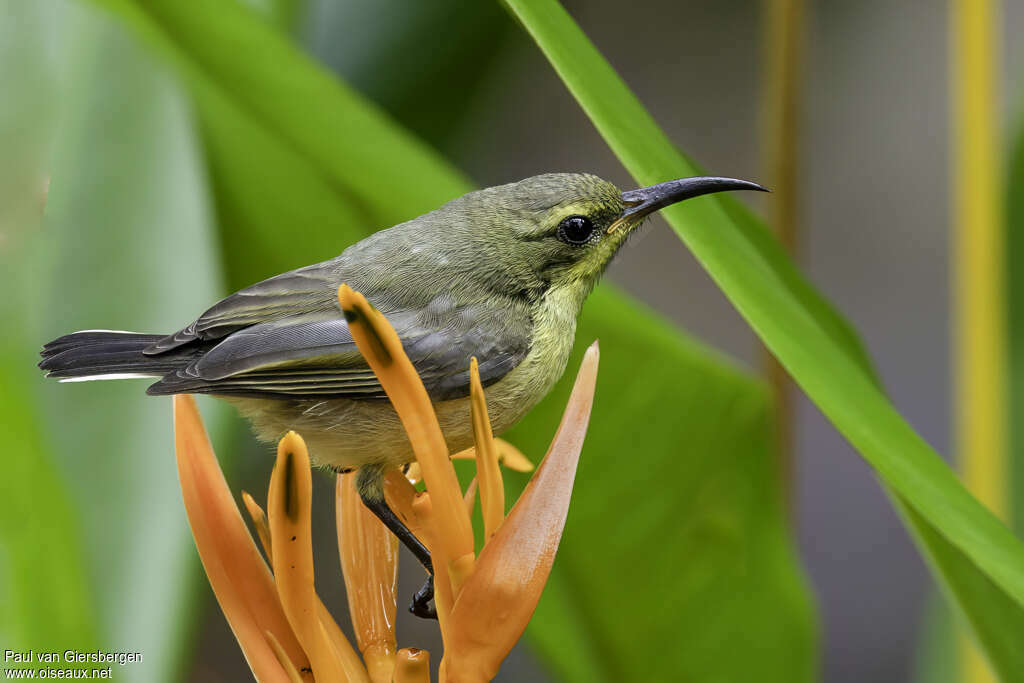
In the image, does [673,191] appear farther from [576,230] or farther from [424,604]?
[424,604]

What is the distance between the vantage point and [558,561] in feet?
2.62

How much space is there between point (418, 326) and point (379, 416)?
0.05 m

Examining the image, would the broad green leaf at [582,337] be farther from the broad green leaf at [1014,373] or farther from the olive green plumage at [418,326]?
the broad green leaf at [1014,373]

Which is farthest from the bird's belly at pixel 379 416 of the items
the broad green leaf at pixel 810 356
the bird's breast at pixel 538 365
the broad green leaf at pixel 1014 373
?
the broad green leaf at pixel 1014 373

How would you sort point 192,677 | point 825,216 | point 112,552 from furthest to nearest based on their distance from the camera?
point 825,216, point 192,677, point 112,552

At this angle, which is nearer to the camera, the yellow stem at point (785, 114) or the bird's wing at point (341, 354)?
the bird's wing at point (341, 354)

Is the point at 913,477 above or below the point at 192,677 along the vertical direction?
above

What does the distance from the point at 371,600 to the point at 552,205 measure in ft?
0.68

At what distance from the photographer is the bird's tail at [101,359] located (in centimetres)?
45

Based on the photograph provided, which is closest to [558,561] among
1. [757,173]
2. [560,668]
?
[560,668]

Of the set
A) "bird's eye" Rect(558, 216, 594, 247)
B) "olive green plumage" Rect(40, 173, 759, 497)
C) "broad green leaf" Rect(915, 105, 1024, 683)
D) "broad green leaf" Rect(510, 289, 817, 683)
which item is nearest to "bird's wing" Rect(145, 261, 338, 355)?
"olive green plumage" Rect(40, 173, 759, 497)

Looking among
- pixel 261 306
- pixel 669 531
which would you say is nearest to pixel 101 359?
pixel 261 306

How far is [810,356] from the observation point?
46 cm

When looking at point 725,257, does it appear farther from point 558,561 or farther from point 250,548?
point 558,561
